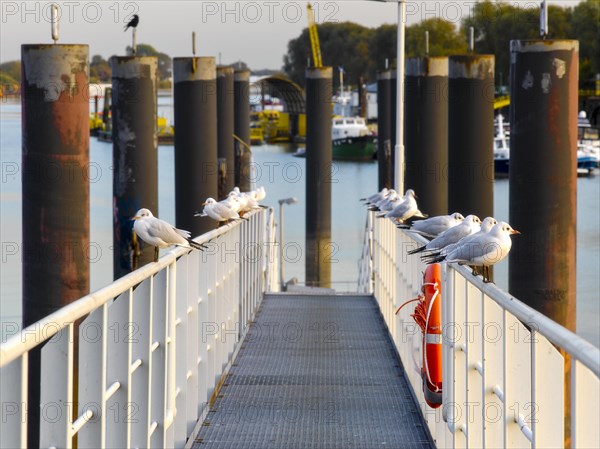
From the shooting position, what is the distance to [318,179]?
31.4 m

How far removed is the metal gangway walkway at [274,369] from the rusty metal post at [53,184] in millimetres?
803

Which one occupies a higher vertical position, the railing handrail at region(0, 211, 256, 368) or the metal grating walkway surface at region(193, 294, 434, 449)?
the railing handrail at region(0, 211, 256, 368)

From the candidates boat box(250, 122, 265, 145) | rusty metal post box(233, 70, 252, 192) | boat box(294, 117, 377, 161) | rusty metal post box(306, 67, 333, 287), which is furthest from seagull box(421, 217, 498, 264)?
boat box(250, 122, 265, 145)

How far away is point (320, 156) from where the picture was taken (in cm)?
3194

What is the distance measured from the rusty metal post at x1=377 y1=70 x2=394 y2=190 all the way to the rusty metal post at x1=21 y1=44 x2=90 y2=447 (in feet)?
62.7

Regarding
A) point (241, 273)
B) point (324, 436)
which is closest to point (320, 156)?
point (241, 273)

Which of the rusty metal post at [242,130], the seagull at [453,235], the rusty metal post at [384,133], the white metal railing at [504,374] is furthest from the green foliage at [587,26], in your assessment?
the seagull at [453,235]

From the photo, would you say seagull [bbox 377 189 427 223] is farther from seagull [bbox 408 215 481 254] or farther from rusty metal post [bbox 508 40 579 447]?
seagull [bbox 408 215 481 254]

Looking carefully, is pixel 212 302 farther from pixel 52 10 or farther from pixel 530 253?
pixel 52 10

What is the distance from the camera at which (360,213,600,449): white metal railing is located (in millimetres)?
3676

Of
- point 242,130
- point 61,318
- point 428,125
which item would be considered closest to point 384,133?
point 242,130

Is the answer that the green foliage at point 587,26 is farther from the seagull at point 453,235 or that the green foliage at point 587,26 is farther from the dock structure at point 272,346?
the seagull at point 453,235

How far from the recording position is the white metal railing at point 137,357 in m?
4.12

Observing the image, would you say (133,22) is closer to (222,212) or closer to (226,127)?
(222,212)
